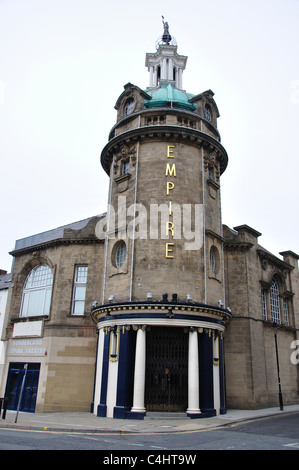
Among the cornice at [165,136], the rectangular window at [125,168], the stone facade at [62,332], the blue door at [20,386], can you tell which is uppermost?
the cornice at [165,136]

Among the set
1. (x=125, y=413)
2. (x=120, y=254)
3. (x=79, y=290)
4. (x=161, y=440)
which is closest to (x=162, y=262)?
(x=120, y=254)

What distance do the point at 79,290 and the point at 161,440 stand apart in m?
14.5

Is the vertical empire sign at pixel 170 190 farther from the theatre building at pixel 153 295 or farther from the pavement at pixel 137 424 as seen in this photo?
the pavement at pixel 137 424

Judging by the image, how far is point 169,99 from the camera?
25266 millimetres

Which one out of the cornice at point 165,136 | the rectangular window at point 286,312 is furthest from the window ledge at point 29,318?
the rectangular window at point 286,312

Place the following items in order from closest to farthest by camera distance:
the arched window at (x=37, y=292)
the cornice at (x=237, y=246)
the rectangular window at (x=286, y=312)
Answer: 1. the cornice at (x=237, y=246)
2. the arched window at (x=37, y=292)
3. the rectangular window at (x=286, y=312)

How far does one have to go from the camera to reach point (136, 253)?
20.8 m

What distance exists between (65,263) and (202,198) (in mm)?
10024

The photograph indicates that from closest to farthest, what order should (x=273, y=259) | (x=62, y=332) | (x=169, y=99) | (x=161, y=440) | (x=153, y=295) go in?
1. (x=161, y=440)
2. (x=153, y=295)
3. (x=62, y=332)
4. (x=169, y=99)
5. (x=273, y=259)

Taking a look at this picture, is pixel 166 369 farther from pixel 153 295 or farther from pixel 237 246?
pixel 237 246

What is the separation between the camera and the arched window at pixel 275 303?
96.7 feet

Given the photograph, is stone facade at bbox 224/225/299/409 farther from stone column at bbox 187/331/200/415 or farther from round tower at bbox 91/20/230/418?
stone column at bbox 187/331/200/415

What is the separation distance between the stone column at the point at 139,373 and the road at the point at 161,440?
3.96m
